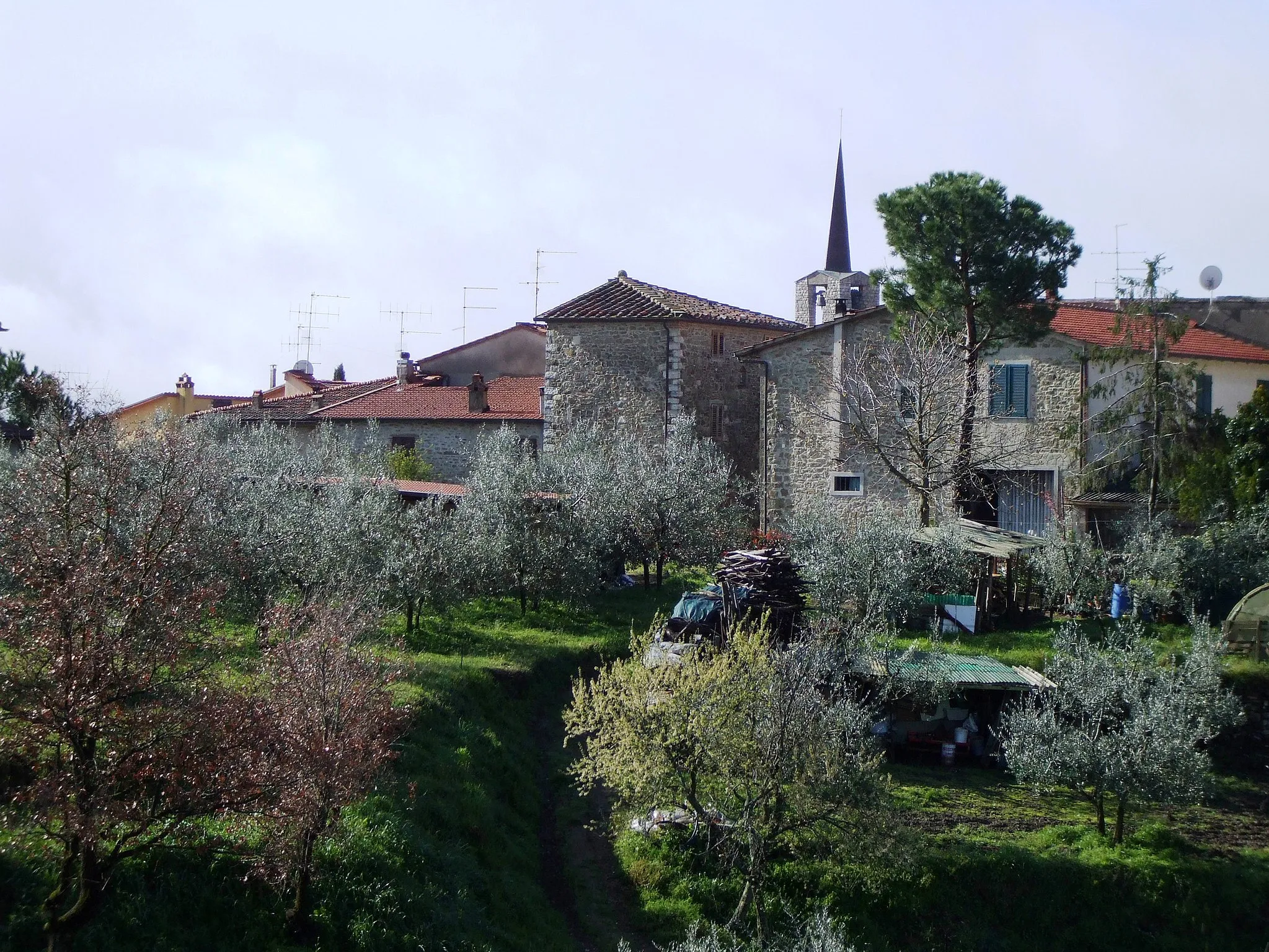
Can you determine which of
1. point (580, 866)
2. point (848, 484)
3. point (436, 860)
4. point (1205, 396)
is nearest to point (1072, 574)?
point (848, 484)

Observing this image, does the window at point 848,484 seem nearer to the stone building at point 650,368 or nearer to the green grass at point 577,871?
the stone building at point 650,368

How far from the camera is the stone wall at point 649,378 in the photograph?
32.8 m

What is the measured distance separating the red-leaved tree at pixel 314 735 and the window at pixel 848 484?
2122cm

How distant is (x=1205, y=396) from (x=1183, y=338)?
1.73 metres

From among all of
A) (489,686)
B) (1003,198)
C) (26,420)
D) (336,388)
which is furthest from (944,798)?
(336,388)

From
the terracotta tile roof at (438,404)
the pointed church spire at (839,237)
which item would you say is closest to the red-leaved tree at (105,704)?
the terracotta tile roof at (438,404)

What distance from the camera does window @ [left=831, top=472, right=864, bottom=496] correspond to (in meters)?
30.3

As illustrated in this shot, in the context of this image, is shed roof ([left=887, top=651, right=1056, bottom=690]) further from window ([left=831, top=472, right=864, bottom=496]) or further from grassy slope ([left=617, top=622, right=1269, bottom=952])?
window ([left=831, top=472, right=864, bottom=496])

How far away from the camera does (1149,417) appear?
994 inches

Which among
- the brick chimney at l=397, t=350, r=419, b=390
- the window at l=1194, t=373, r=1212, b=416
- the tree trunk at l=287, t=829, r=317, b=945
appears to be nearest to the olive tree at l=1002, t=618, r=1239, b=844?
the tree trunk at l=287, t=829, r=317, b=945

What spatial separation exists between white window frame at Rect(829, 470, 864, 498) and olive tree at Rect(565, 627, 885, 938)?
1750 cm

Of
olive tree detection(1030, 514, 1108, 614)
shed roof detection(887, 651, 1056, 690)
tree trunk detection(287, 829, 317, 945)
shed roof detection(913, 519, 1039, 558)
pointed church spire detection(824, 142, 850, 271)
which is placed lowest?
tree trunk detection(287, 829, 317, 945)

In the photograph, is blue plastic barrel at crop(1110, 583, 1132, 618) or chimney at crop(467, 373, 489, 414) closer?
blue plastic barrel at crop(1110, 583, 1132, 618)

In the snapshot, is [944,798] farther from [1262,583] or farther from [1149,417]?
[1149,417]
